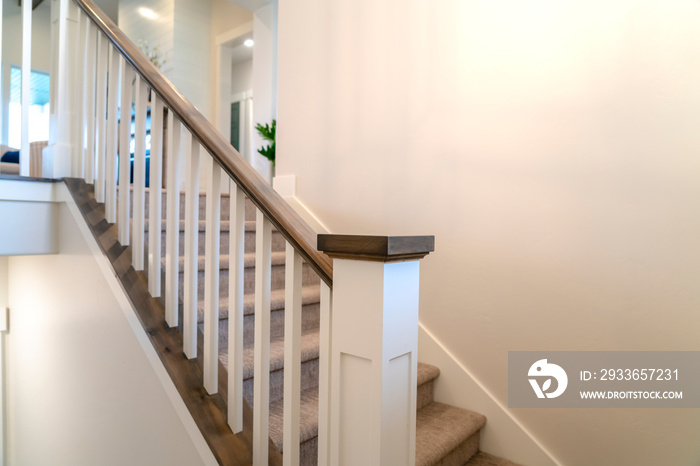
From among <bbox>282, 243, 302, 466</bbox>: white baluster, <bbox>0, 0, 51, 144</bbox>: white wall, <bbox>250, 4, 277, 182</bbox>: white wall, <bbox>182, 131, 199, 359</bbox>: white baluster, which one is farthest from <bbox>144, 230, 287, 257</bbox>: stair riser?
<bbox>0, 0, 51, 144</bbox>: white wall

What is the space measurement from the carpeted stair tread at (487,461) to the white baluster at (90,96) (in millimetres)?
1980

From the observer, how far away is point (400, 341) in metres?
0.98

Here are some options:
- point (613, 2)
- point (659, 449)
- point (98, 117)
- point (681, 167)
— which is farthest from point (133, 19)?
point (659, 449)

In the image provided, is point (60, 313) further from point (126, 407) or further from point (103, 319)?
point (126, 407)

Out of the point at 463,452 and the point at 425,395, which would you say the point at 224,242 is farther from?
the point at 463,452

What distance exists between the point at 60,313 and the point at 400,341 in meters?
1.67

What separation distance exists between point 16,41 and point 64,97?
20.1ft

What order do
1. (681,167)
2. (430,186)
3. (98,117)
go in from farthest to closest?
(430,186), (98,117), (681,167)

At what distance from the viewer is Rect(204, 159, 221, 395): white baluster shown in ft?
4.25

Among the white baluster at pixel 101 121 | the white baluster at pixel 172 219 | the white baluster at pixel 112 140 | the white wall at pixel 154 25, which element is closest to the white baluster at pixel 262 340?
the white baluster at pixel 172 219

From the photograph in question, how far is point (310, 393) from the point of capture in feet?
5.50

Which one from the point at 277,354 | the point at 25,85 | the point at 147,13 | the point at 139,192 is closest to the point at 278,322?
the point at 277,354

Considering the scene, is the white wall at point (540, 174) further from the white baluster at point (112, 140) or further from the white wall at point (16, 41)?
the white wall at point (16, 41)

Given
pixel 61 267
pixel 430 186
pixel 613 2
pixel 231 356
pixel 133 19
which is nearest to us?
pixel 231 356
